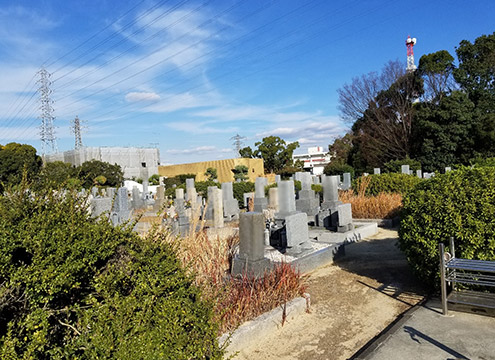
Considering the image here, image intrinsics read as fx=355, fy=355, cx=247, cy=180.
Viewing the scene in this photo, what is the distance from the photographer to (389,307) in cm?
467

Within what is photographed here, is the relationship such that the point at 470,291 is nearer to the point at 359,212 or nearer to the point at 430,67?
the point at 359,212

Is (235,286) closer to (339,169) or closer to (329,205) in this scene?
(329,205)

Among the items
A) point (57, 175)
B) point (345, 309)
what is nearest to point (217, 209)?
point (345, 309)

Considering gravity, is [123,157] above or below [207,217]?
above

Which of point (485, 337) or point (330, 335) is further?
point (330, 335)

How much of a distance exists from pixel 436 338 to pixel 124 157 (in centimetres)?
5417

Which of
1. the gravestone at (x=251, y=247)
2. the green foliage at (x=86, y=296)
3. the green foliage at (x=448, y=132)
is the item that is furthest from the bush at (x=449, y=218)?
the green foliage at (x=448, y=132)

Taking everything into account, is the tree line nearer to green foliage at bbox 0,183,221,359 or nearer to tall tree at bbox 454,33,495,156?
tall tree at bbox 454,33,495,156

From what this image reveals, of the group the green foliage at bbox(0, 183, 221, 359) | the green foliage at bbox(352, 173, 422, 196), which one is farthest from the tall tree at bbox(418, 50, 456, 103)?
the green foliage at bbox(0, 183, 221, 359)

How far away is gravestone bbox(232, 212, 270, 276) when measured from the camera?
17.5 feet

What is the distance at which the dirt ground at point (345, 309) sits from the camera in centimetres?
375

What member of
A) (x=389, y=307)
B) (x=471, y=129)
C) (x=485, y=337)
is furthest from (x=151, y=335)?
(x=471, y=129)

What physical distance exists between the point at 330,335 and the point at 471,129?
2599 cm

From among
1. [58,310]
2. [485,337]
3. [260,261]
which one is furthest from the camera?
[260,261]
